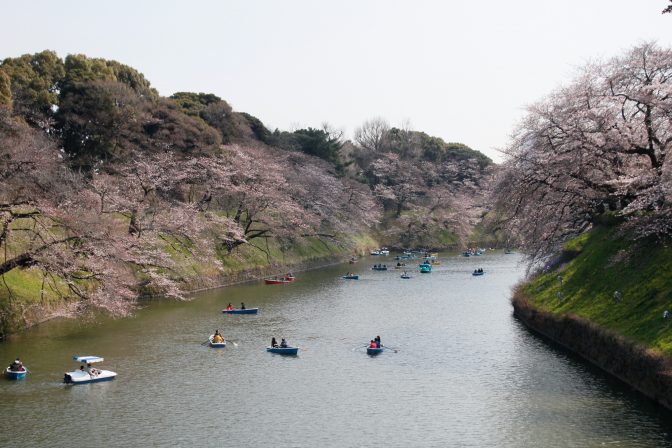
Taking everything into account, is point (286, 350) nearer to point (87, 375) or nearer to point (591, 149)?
point (87, 375)

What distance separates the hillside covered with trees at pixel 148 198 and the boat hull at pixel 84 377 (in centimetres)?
805

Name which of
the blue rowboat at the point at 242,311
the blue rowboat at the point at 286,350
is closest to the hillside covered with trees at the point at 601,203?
the blue rowboat at the point at 286,350

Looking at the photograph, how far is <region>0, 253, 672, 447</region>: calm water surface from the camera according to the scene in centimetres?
2347

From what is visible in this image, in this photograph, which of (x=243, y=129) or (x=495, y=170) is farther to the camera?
(x=243, y=129)

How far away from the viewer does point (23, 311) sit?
39.6 metres

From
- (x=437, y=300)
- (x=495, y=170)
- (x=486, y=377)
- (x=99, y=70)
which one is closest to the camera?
(x=486, y=377)

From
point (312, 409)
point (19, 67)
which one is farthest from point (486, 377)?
point (19, 67)

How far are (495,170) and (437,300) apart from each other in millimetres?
14851

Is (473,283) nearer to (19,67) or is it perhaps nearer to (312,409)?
(312,409)

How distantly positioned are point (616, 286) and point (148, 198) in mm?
43320

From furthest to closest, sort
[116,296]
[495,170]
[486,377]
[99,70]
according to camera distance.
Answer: [99,70] < [495,170] < [116,296] < [486,377]

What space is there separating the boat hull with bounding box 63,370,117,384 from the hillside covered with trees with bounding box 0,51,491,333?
8.05 meters

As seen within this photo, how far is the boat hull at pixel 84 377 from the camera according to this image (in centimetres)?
2961

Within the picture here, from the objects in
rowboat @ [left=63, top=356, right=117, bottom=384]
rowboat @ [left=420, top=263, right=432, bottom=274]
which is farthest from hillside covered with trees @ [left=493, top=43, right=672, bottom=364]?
rowboat @ [left=420, top=263, right=432, bottom=274]
